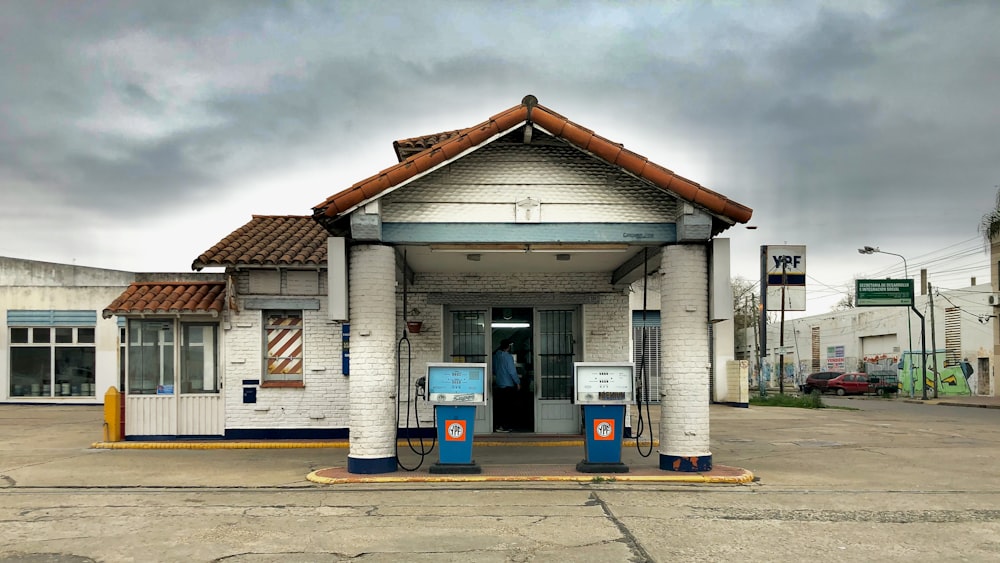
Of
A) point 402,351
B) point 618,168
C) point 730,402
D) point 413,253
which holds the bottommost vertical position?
point 730,402

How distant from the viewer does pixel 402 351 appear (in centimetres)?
1623

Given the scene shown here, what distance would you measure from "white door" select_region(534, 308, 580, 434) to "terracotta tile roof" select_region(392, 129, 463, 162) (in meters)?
3.96

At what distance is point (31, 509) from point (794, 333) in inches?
2332

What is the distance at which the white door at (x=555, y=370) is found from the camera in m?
16.4

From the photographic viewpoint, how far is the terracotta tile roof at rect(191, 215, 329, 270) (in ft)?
50.5

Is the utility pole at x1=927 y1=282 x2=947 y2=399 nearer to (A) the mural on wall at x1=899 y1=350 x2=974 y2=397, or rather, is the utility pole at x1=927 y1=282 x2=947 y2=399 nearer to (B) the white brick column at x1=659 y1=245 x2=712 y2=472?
(A) the mural on wall at x1=899 y1=350 x2=974 y2=397

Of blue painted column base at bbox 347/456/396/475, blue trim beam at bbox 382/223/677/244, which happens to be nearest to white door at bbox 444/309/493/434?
blue trim beam at bbox 382/223/677/244

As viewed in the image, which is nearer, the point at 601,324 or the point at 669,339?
the point at 669,339

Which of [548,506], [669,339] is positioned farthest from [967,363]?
[548,506]

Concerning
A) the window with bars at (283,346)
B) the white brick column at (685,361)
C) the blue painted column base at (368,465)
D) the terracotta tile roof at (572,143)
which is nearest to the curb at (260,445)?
the window with bars at (283,346)

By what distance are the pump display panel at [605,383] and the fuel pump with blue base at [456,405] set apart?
134 cm

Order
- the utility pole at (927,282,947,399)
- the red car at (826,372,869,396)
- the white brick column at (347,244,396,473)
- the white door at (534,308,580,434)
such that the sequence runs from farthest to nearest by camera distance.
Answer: the red car at (826,372,869,396) → the utility pole at (927,282,947,399) → the white door at (534,308,580,434) → the white brick column at (347,244,396,473)

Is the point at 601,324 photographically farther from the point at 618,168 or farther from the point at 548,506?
the point at 548,506

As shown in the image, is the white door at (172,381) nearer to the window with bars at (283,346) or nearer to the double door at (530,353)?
the window with bars at (283,346)
